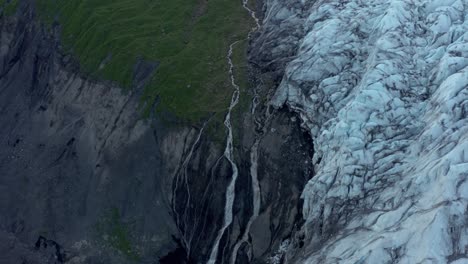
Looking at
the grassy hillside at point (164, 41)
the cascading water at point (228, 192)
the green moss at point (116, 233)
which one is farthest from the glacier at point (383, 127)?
the green moss at point (116, 233)

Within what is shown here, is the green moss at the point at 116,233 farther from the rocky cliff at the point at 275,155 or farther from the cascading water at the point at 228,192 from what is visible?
the cascading water at the point at 228,192

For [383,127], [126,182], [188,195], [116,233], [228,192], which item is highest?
[383,127]

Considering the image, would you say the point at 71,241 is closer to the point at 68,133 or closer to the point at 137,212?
the point at 137,212

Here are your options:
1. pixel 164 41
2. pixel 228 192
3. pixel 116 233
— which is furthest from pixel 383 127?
pixel 164 41

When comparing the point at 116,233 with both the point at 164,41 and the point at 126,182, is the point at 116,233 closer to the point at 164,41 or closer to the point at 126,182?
the point at 126,182

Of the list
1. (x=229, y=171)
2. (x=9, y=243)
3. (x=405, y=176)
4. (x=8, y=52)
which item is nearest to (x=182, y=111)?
(x=229, y=171)

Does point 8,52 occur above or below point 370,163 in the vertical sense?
above
